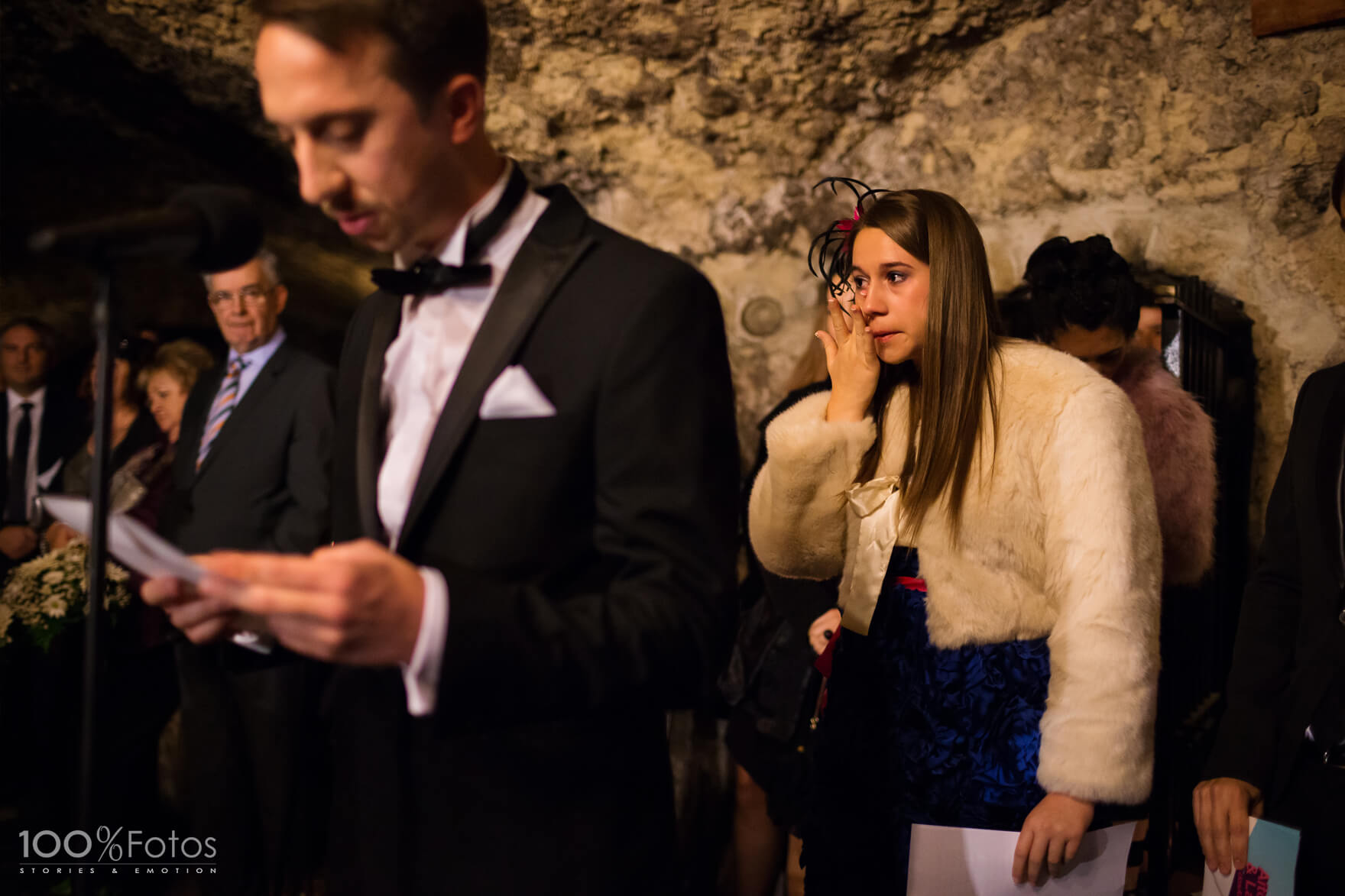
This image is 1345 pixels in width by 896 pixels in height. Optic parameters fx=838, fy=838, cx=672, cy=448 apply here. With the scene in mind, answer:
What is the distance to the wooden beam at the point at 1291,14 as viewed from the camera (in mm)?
2381

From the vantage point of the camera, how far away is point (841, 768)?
5.66ft

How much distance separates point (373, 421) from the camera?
1.05 metres

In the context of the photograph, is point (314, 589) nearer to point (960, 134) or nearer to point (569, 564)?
point (569, 564)

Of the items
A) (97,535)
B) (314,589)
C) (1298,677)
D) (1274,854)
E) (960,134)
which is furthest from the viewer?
(960,134)

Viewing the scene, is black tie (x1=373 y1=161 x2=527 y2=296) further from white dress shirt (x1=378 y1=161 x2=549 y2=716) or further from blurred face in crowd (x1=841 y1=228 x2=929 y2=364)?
blurred face in crowd (x1=841 y1=228 x2=929 y2=364)

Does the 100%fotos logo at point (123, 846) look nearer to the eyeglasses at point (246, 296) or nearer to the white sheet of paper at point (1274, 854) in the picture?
the eyeglasses at point (246, 296)

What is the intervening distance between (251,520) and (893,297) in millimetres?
1761

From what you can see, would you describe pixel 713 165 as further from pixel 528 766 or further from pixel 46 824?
pixel 46 824

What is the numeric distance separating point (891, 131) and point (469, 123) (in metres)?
2.50

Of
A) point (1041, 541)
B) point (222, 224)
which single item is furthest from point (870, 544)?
point (222, 224)

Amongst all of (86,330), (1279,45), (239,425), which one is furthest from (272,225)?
(1279,45)

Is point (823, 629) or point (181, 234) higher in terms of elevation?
point (181, 234)

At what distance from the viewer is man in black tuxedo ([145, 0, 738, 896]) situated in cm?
85

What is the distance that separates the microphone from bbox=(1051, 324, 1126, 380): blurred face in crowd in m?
2.12
